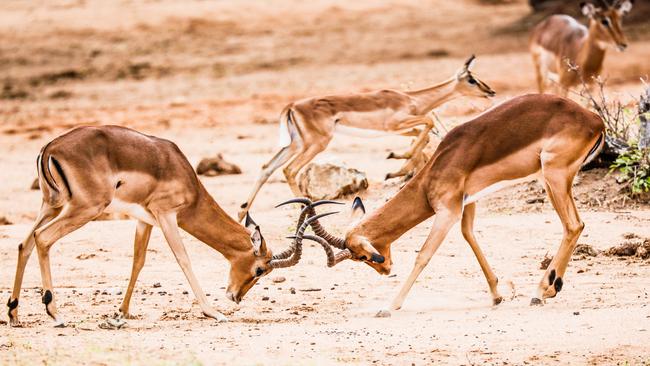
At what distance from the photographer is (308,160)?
42.2 feet

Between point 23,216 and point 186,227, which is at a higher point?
point 186,227

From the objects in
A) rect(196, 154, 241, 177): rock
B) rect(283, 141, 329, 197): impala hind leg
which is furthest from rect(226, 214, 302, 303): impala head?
rect(196, 154, 241, 177): rock

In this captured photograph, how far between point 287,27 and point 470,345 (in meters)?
19.8

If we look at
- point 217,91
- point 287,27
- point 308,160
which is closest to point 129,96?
point 217,91

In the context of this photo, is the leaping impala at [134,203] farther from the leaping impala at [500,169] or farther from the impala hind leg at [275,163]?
the impala hind leg at [275,163]

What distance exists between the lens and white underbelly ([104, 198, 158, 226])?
29.1 ft

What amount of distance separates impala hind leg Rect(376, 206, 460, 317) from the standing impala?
8486 mm

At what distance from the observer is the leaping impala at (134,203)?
8.59 metres

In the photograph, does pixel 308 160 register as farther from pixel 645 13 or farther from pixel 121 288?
pixel 645 13

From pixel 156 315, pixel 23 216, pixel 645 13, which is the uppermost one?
pixel 156 315

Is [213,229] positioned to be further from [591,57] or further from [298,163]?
[591,57]

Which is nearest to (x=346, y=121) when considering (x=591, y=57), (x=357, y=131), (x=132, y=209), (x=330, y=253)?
(x=357, y=131)

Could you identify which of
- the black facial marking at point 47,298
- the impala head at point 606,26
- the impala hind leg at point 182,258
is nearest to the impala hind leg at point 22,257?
the black facial marking at point 47,298

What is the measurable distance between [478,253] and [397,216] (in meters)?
0.69
